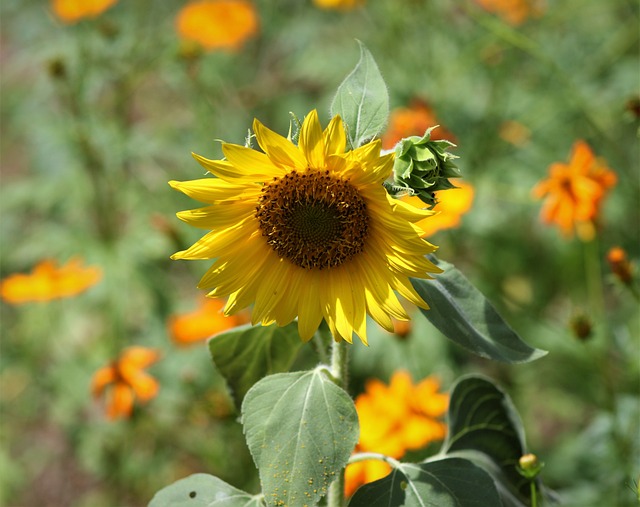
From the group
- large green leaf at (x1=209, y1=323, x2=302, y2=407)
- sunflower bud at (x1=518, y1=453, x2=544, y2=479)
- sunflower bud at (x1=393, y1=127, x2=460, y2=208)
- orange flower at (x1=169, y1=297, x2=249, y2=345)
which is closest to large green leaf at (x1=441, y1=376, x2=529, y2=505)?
sunflower bud at (x1=518, y1=453, x2=544, y2=479)

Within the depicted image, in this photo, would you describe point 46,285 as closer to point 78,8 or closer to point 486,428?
→ point 78,8

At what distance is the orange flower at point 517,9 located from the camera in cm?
309

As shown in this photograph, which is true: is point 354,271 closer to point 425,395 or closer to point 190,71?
point 425,395

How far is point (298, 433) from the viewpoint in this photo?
1103 millimetres

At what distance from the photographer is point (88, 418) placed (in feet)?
11.5

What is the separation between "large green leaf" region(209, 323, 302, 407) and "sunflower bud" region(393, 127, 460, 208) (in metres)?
0.35

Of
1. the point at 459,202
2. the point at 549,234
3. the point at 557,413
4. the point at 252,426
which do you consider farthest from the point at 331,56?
the point at 252,426

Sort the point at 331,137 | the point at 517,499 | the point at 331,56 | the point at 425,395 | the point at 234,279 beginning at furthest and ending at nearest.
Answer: the point at 331,56 < the point at 425,395 < the point at 517,499 < the point at 234,279 < the point at 331,137

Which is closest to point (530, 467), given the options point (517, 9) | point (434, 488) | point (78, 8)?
point (434, 488)

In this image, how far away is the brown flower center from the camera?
1209 millimetres

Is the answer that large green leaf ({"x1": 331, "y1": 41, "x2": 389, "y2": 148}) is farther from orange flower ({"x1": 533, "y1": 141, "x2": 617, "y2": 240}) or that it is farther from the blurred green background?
the blurred green background

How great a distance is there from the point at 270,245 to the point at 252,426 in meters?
0.27

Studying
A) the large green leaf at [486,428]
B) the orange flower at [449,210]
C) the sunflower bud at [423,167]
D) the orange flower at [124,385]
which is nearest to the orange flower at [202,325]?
the orange flower at [124,385]

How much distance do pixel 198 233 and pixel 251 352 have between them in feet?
4.83
